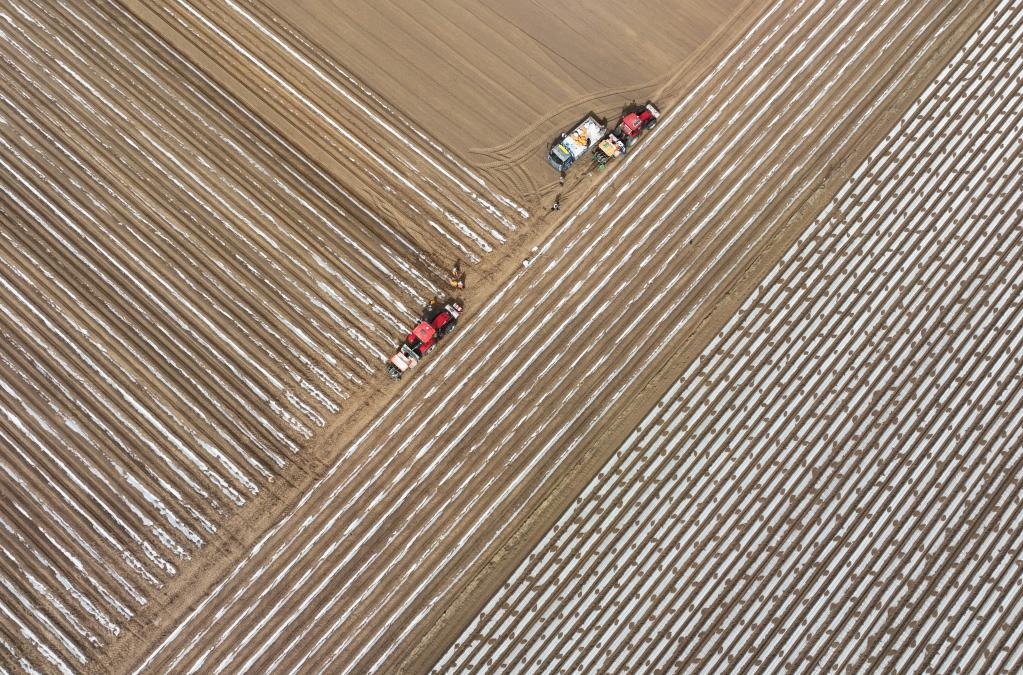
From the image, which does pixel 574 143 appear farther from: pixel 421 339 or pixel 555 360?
pixel 421 339

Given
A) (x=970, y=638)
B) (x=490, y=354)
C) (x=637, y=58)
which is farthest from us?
(x=637, y=58)

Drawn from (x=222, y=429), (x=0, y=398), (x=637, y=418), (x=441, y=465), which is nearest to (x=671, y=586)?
(x=637, y=418)

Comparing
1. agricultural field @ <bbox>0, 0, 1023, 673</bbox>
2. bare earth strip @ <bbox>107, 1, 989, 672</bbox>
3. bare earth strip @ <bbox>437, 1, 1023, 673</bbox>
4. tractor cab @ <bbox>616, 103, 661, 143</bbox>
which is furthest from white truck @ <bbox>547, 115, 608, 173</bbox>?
bare earth strip @ <bbox>437, 1, 1023, 673</bbox>

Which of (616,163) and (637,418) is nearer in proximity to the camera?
(637,418)

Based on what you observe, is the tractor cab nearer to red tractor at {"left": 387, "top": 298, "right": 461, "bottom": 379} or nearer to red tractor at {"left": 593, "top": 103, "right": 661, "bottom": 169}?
red tractor at {"left": 593, "top": 103, "right": 661, "bottom": 169}

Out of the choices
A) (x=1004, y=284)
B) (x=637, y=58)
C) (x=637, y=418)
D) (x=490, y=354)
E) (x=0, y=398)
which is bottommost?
(x=0, y=398)

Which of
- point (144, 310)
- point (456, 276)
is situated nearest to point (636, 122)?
point (456, 276)

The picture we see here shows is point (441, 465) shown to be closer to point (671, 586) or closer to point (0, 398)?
point (671, 586)
